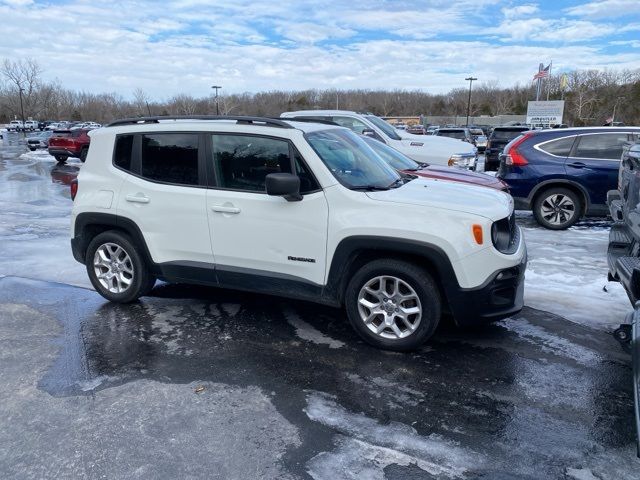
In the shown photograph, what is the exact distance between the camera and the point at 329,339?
4.52 metres

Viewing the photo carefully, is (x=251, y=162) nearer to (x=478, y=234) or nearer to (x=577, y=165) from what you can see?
(x=478, y=234)

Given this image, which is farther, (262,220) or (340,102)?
(340,102)

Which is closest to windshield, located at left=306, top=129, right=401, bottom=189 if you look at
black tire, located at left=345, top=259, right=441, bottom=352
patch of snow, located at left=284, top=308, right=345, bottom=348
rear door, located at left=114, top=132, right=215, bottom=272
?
black tire, located at left=345, top=259, right=441, bottom=352

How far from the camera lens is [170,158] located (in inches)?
194

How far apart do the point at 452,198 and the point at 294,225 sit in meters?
1.35

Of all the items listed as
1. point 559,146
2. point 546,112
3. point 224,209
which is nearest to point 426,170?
point 559,146

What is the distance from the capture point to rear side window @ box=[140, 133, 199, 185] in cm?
482

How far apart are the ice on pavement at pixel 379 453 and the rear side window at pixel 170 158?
8.65ft

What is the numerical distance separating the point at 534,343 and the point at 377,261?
5.26 feet

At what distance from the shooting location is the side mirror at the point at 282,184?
410 cm

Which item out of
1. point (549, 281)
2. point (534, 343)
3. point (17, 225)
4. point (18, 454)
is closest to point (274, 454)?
point (18, 454)

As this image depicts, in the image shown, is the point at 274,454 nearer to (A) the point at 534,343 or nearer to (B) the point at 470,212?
(B) the point at 470,212

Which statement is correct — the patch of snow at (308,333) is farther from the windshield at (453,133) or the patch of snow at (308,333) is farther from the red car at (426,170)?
the windshield at (453,133)

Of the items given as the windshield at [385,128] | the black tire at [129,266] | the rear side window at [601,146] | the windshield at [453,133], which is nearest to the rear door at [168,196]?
the black tire at [129,266]
